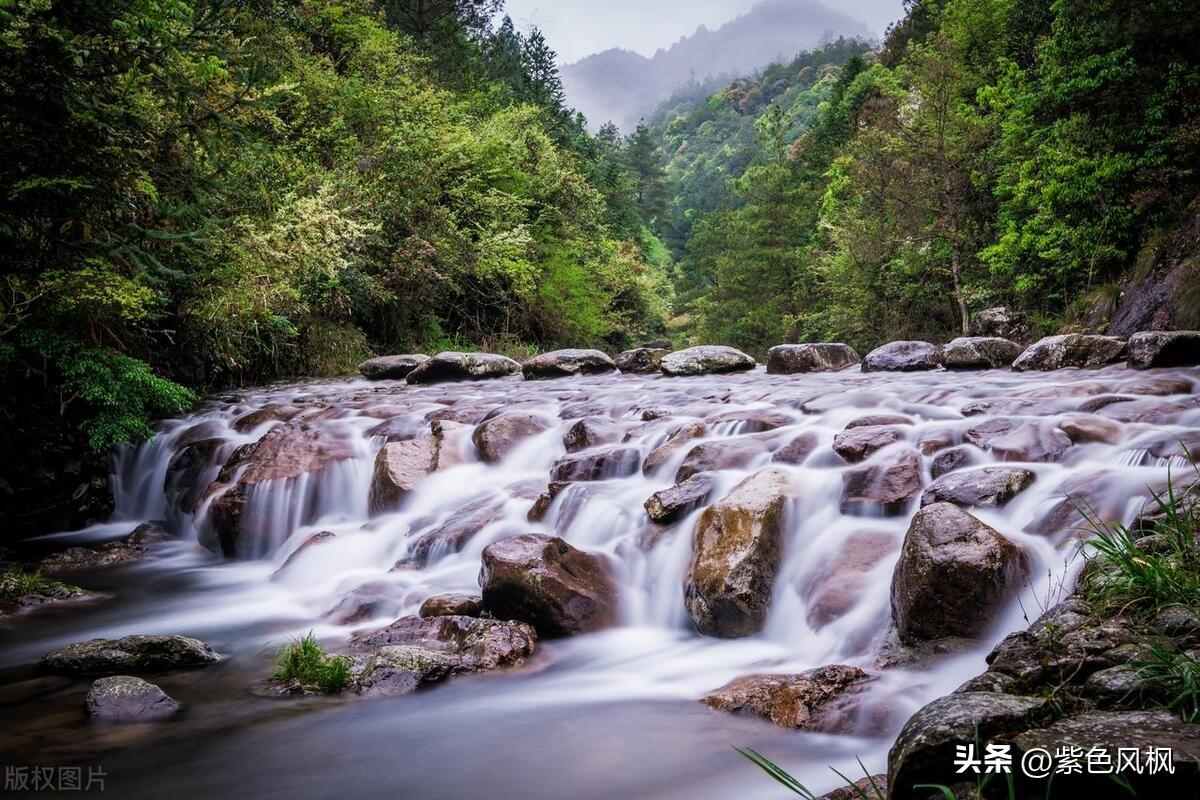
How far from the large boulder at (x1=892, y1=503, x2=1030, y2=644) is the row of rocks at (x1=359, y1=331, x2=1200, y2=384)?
24.3ft

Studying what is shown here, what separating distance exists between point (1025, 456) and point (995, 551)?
2.16 meters

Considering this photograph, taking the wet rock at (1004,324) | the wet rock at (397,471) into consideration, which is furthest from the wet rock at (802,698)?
the wet rock at (1004,324)

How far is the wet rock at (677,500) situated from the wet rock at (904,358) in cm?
921

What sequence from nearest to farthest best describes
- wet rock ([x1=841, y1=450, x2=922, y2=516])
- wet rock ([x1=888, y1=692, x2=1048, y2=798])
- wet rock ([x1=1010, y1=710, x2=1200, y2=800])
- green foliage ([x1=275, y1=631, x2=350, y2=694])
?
1. wet rock ([x1=1010, y1=710, x2=1200, y2=800])
2. wet rock ([x1=888, y1=692, x2=1048, y2=798])
3. green foliage ([x1=275, y1=631, x2=350, y2=694])
4. wet rock ([x1=841, y1=450, x2=922, y2=516])

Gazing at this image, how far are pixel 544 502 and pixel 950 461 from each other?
3.48 metres

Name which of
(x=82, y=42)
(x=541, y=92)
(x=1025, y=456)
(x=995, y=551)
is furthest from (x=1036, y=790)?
(x=541, y=92)

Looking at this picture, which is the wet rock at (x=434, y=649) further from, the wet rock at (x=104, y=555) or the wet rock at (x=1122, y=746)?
the wet rock at (x=104, y=555)

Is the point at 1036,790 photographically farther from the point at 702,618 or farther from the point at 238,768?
the point at 238,768

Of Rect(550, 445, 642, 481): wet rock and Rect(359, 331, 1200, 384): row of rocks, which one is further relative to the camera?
Rect(359, 331, 1200, 384): row of rocks

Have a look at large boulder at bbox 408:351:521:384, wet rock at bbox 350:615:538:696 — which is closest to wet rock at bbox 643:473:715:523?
wet rock at bbox 350:615:538:696

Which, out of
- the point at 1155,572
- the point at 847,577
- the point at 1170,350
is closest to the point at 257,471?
the point at 847,577

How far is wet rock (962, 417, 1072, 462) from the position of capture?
5676 mm

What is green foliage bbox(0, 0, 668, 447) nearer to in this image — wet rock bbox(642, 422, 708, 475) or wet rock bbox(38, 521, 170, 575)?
wet rock bbox(38, 521, 170, 575)

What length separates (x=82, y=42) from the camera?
247 inches
